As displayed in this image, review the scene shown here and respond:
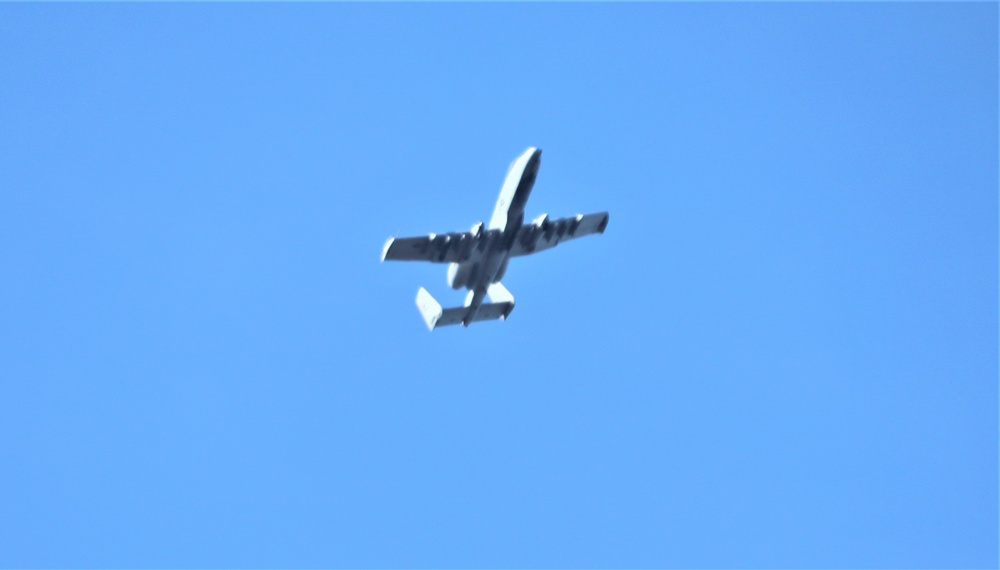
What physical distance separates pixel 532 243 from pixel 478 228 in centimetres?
362

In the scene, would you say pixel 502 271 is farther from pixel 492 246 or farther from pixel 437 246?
pixel 437 246

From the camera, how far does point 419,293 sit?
68875mm

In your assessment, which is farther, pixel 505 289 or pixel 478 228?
pixel 505 289

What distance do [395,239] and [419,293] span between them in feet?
23.7

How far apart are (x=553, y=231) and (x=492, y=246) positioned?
3659 millimetres

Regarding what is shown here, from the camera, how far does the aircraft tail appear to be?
6706 cm

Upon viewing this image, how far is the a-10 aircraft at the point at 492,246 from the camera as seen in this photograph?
2441 inches

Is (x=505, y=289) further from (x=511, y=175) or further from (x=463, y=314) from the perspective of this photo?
(x=511, y=175)

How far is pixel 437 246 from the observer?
62.8 metres

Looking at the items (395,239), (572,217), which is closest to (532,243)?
(572,217)

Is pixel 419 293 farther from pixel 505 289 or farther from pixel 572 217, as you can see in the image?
pixel 572 217

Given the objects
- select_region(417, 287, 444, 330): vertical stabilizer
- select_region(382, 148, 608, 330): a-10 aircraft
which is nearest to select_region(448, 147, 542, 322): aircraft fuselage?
select_region(382, 148, 608, 330): a-10 aircraft

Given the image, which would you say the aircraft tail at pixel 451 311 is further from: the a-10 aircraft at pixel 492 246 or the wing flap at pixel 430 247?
the wing flap at pixel 430 247

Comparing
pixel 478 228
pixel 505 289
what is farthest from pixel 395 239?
pixel 505 289
